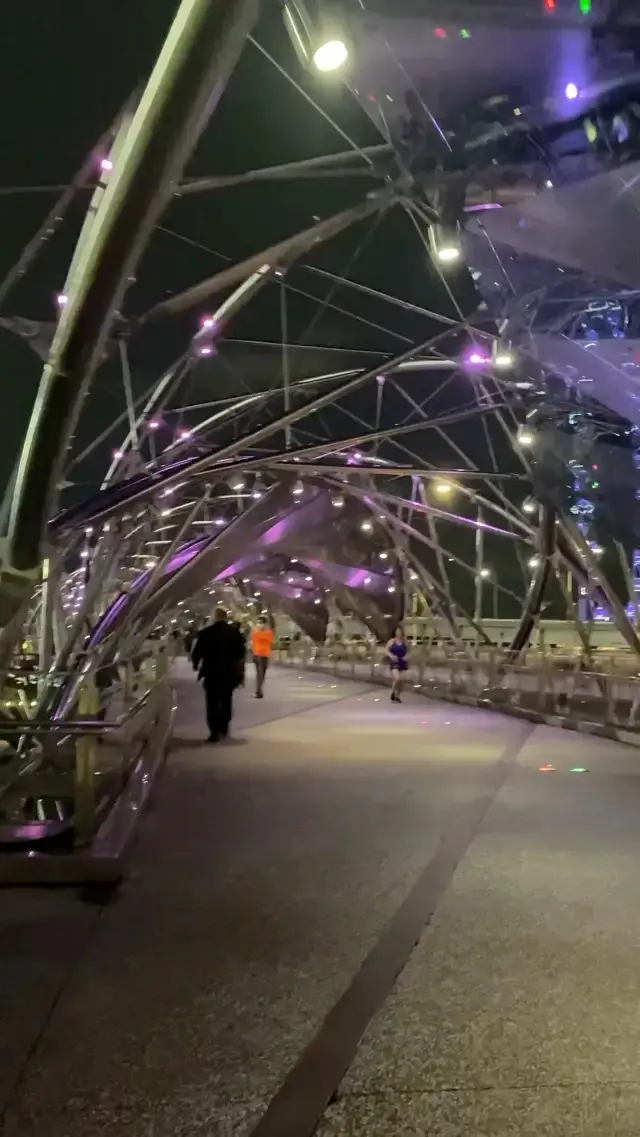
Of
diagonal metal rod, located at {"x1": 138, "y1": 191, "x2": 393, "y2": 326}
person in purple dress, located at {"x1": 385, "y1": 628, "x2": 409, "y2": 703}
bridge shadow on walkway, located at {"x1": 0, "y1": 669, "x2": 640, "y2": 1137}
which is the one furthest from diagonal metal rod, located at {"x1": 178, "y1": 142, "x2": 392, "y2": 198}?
person in purple dress, located at {"x1": 385, "y1": 628, "x2": 409, "y2": 703}

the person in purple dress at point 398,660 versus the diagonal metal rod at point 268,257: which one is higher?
the diagonal metal rod at point 268,257

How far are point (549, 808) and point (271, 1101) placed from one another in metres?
6.32

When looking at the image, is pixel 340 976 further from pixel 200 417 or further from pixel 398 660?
pixel 200 417

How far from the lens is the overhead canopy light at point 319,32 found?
26.6 ft

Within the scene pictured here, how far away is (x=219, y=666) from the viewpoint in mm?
14758

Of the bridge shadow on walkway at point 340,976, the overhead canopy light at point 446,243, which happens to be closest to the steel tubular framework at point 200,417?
the overhead canopy light at point 446,243

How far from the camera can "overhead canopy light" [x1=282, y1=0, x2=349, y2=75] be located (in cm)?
809

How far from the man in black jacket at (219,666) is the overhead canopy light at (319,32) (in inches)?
331

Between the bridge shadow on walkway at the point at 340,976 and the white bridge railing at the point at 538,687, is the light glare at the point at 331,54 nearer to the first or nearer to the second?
the bridge shadow on walkway at the point at 340,976

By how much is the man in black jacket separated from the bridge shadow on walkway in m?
4.96

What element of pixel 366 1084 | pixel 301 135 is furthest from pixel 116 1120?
pixel 301 135

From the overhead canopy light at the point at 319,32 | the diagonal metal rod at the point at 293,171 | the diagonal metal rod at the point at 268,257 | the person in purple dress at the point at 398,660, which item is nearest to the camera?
the overhead canopy light at the point at 319,32

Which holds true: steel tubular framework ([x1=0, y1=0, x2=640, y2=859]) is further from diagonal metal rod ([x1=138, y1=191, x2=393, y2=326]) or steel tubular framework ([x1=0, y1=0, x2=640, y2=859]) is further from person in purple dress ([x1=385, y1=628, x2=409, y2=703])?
person in purple dress ([x1=385, y1=628, x2=409, y2=703])

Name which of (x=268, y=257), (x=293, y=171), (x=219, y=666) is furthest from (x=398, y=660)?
(x=293, y=171)
